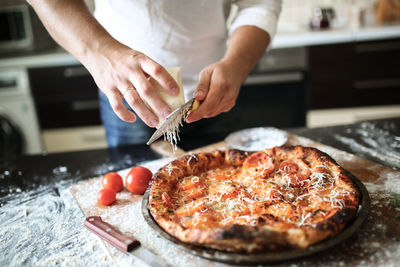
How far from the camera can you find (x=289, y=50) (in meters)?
2.95

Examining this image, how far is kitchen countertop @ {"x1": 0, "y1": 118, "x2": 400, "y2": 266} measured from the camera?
98 cm

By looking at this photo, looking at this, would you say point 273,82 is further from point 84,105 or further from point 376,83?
point 84,105

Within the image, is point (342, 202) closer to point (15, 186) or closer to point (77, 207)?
point (77, 207)

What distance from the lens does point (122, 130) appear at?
67.1 inches

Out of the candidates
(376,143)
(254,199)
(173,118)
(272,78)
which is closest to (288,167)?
(254,199)

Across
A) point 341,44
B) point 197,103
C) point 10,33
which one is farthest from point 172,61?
point 10,33

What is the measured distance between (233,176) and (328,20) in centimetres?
239

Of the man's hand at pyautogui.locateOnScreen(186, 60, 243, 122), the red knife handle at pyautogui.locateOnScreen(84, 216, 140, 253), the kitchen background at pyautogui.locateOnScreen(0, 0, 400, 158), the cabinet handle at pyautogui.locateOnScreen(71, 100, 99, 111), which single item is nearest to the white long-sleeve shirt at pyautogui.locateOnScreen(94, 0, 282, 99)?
the man's hand at pyautogui.locateOnScreen(186, 60, 243, 122)

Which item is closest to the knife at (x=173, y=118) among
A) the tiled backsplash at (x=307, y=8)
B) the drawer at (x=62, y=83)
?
the drawer at (x=62, y=83)

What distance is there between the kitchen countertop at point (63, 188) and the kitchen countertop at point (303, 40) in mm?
1355

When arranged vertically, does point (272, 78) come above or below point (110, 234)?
below

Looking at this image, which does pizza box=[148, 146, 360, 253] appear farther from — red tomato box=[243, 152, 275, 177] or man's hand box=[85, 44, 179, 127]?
man's hand box=[85, 44, 179, 127]

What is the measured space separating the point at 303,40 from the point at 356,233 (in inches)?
87.3

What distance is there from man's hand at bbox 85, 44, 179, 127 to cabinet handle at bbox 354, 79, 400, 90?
7.90 ft
